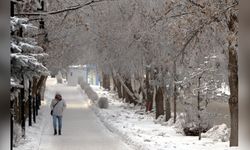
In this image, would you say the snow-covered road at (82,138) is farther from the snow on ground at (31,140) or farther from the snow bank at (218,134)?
the snow bank at (218,134)

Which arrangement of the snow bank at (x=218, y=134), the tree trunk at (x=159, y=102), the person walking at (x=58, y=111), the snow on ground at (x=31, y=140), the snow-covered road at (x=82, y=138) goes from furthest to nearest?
1. the tree trunk at (x=159, y=102)
2. the person walking at (x=58, y=111)
3. the snow bank at (x=218, y=134)
4. the snow-covered road at (x=82, y=138)
5. the snow on ground at (x=31, y=140)

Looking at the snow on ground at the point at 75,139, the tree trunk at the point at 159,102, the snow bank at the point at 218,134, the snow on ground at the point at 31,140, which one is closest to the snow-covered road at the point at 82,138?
the snow on ground at the point at 75,139

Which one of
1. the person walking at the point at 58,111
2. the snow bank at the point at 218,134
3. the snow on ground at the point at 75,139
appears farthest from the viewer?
the person walking at the point at 58,111

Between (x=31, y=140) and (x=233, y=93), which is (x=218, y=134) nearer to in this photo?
(x=233, y=93)

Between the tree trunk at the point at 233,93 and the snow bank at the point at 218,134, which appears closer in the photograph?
the tree trunk at the point at 233,93

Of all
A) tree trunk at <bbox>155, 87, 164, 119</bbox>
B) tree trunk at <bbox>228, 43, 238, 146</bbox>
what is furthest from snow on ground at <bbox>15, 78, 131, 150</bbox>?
tree trunk at <bbox>155, 87, 164, 119</bbox>

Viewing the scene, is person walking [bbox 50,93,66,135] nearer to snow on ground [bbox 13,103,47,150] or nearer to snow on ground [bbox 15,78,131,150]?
snow on ground [bbox 15,78,131,150]

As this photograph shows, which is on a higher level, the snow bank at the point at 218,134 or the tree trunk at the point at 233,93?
the tree trunk at the point at 233,93

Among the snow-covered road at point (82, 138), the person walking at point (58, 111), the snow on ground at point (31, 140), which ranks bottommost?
the snow-covered road at point (82, 138)

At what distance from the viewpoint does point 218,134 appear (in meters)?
19.2

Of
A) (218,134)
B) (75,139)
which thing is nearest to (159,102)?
(75,139)

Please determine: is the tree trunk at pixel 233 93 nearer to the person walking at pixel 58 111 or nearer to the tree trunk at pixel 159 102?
the person walking at pixel 58 111

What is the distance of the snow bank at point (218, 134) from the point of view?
1866 cm

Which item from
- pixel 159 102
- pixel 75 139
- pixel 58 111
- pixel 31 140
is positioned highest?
pixel 58 111
